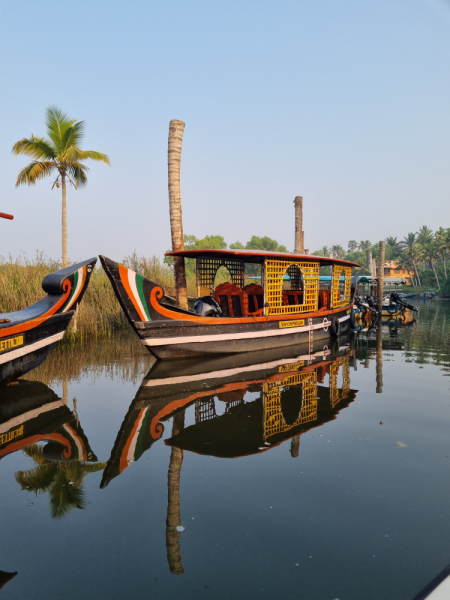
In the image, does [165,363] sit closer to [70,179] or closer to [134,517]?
[134,517]

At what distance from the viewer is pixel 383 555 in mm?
2658

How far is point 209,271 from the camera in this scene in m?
11.8

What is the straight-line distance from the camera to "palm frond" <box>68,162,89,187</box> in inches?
477

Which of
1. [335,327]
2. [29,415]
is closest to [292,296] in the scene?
[335,327]

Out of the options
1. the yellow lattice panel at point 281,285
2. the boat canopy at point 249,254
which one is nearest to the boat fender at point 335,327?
the yellow lattice panel at point 281,285

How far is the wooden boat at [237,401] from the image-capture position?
457 centimetres

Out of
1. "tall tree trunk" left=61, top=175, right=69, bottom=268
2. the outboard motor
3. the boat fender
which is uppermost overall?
"tall tree trunk" left=61, top=175, right=69, bottom=268

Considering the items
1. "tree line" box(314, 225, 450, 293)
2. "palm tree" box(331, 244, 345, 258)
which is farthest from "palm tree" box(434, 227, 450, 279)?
"palm tree" box(331, 244, 345, 258)

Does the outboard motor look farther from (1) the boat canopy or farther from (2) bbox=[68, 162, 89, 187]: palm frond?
(2) bbox=[68, 162, 89, 187]: palm frond

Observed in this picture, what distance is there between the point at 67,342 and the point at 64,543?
8858mm

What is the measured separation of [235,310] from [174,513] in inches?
310

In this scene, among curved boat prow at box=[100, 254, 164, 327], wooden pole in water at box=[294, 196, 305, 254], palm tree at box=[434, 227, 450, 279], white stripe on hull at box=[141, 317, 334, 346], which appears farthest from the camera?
palm tree at box=[434, 227, 450, 279]

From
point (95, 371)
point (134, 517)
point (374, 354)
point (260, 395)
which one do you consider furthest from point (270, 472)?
point (374, 354)

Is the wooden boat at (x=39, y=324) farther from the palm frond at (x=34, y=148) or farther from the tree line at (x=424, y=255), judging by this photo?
the tree line at (x=424, y=255)
